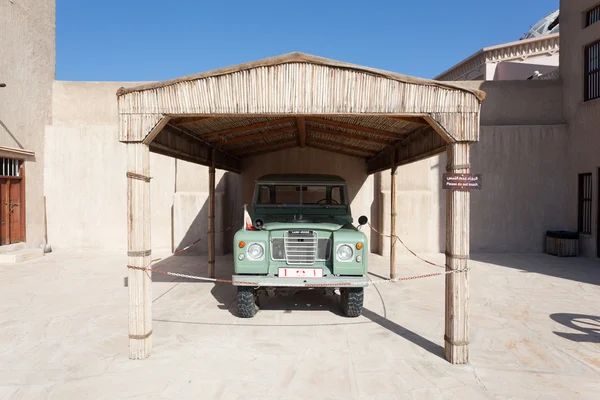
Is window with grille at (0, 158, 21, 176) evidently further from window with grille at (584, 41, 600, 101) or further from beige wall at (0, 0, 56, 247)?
window with grille at (584, 41, 600, 101)

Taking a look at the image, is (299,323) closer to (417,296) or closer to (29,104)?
(417,296)

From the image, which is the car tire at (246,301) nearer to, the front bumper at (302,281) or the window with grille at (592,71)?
the front bumper at (302,281)

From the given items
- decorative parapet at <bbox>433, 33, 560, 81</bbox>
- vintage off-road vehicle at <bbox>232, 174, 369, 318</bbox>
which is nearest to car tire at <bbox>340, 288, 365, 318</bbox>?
vintage off-road vehicle at <bbox>232, 174, 369, 318</bbox>

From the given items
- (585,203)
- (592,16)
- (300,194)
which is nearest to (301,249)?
(300,194)

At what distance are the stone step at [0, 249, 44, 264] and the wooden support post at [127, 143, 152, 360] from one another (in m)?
7.60

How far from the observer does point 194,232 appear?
1096 centimetres

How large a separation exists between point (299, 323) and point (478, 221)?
7856 mm

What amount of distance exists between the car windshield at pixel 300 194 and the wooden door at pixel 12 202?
7.90 metres

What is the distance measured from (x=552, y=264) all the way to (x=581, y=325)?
483 cm

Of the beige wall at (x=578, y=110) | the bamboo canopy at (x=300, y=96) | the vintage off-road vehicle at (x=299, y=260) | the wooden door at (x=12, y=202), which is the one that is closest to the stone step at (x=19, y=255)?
the wooden door at (x=12, y=202)

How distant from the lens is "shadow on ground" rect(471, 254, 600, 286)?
8.20 meters

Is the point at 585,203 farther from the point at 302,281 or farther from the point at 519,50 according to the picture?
the point at 302,281

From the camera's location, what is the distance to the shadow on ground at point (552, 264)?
8.20 m

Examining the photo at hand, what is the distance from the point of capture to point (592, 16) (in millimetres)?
10562
